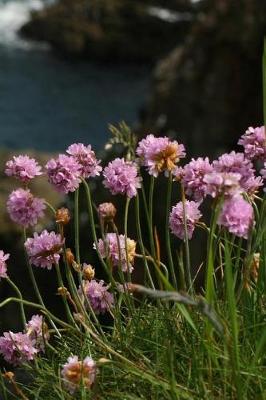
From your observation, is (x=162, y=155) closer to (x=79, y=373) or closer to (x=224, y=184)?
(x=224, y=184)

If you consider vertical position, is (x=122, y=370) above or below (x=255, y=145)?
below

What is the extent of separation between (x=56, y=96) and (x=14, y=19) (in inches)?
147

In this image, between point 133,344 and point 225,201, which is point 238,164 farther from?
point 133,344

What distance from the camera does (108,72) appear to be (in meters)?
17.1

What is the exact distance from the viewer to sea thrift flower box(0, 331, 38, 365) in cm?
247

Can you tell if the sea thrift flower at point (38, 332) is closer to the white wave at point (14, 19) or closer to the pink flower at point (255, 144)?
the pink flower at point (255, 144)

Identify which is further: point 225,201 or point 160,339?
point 160,339

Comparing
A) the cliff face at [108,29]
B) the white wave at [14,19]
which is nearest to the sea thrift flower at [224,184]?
the cliff face at [108,29]

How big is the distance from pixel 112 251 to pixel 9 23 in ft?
54.2

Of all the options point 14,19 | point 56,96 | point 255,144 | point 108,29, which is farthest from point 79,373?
point 14,19

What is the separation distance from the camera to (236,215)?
6.65 feet

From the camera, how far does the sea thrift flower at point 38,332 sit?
254cm

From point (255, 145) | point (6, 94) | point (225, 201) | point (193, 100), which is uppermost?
point (6, 94)

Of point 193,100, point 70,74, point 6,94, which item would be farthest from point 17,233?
point 70,74
